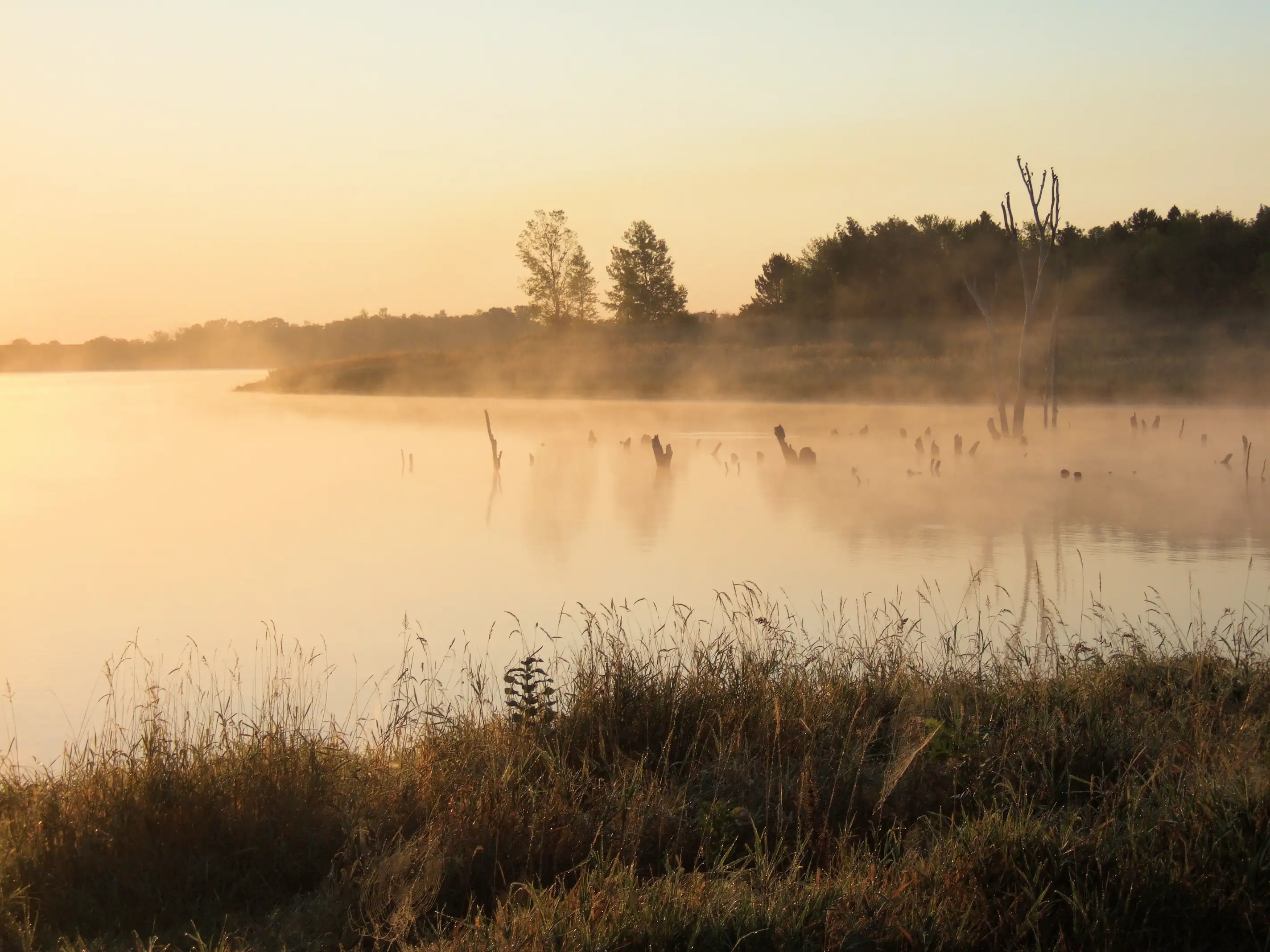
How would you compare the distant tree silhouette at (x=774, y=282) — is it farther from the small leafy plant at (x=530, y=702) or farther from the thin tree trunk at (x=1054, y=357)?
the small leafy plant at (x=530, y=702)

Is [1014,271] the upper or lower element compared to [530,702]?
upper

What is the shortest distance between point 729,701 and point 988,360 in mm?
37934

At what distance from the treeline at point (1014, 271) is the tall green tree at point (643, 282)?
16.8 feet

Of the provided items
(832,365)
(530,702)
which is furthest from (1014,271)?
(530,702)

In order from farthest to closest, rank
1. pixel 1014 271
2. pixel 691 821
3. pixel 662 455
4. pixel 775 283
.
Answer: pixel 775 283
pixel 1014 271
pixel 662 455
pixel 691 821

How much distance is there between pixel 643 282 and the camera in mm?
71250

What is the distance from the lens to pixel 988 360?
4178 cm

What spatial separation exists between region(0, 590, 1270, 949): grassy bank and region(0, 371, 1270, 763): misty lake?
2357mm

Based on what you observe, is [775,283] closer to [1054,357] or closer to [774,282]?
[774,282]

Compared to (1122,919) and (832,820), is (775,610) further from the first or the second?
(1122,919)

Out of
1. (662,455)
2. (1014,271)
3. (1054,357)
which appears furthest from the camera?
(1014,271)

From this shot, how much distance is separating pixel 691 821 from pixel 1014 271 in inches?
2066

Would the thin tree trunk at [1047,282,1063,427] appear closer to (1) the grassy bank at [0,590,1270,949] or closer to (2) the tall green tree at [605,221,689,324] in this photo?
(1) the grassy bank at [0,590,1270,949]

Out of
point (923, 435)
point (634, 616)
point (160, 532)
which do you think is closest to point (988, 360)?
point (923, 435)
